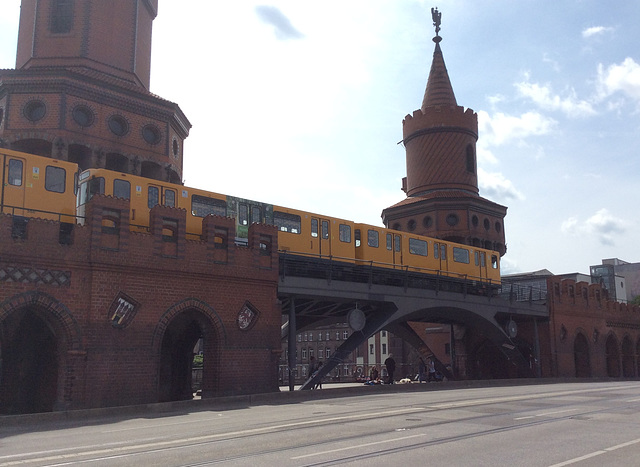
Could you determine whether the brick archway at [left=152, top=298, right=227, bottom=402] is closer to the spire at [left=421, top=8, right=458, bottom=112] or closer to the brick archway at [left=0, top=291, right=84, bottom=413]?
the brick archway at [left=0, top=291, right=84, bottom=413]

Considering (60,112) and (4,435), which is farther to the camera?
(60,112)

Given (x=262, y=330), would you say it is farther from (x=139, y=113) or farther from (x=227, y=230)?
(x=139, y=113)

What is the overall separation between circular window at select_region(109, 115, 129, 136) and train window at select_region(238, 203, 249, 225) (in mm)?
8561

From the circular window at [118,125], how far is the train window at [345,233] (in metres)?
11.3

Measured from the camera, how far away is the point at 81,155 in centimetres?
2925

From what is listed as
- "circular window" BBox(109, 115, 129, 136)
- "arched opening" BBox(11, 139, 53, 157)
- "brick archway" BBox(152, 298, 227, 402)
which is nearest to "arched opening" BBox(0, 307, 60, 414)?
"brick archway" BBox(152, 298, 227, 402)

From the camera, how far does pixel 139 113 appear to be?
30719mm

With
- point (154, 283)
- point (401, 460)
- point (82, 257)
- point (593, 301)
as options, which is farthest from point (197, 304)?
point (593, 301)

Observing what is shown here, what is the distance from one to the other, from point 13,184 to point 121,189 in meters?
3.52

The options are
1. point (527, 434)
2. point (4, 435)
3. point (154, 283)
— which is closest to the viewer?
point (527, 434)

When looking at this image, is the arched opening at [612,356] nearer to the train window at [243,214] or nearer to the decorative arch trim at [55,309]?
the train window at [243,214]

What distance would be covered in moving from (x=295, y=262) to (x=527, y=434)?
16023 millimetres

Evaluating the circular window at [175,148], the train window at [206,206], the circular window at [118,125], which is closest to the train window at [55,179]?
the train window at [206,206]

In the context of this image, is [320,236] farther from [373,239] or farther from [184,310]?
[184,310]
